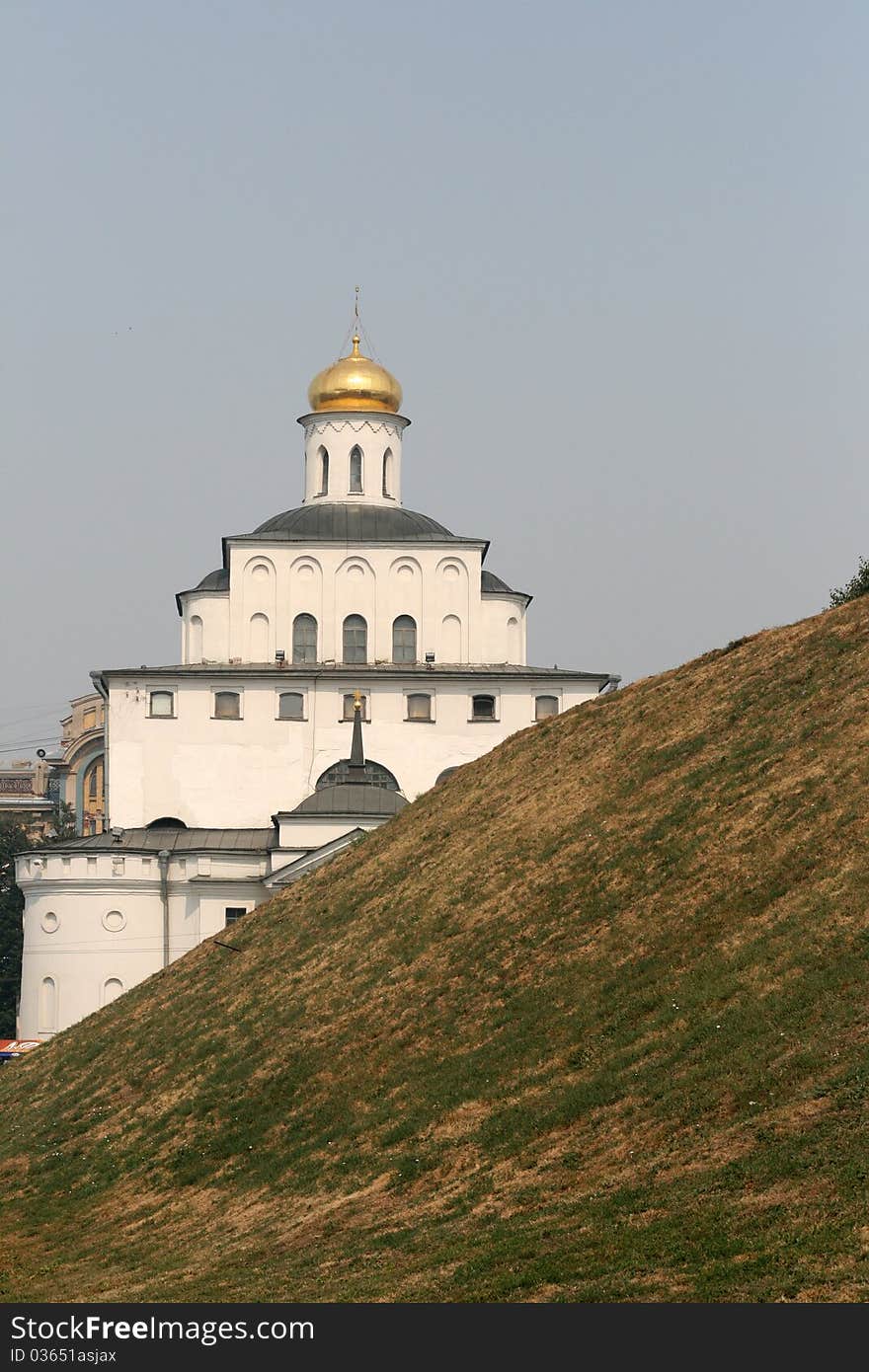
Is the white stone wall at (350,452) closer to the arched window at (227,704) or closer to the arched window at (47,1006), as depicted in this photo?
the arched window at (227,704)

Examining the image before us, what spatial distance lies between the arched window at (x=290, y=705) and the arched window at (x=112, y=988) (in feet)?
37.8

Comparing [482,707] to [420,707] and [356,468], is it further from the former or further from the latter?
[356,468]

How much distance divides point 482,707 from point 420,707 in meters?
2.04

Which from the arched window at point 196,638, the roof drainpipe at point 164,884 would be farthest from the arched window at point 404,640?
the roof drainpipe at point 164,884

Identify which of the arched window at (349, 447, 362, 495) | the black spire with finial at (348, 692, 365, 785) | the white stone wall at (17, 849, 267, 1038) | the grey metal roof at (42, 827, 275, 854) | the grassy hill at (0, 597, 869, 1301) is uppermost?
the arched window at (349, 447, 362, 495)

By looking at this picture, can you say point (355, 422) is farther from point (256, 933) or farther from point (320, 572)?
point (256, 933)

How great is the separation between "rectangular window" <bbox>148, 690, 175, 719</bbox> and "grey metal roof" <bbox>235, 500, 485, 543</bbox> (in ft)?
23.0

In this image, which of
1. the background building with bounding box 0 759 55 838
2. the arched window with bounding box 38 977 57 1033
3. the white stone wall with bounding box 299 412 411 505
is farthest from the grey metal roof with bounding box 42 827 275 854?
the background building with bounding box 0 759 55 838

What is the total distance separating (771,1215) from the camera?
58.9 feet

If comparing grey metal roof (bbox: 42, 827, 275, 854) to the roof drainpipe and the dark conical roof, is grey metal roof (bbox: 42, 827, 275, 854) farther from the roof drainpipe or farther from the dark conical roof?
the dark conical roof

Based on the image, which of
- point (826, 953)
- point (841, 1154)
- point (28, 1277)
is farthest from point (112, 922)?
point (841, 1154)

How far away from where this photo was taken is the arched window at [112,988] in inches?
2432

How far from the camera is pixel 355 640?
2904 inches

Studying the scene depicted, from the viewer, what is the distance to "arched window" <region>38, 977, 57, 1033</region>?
203 feet
